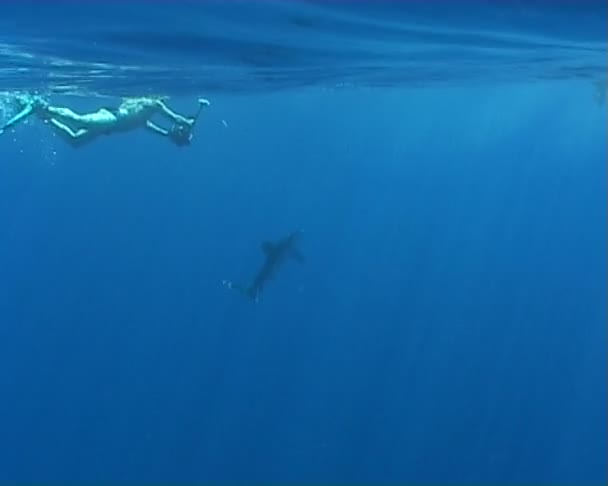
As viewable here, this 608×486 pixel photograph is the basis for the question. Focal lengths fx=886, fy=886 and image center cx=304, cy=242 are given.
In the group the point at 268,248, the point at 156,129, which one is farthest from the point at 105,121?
the point at 268,248

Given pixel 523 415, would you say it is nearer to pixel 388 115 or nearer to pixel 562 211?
pixel 388 115

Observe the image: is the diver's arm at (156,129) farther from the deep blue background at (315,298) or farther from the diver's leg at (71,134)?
the deep blue background at (315,298)

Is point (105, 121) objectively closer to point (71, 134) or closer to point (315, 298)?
point (71, 134)

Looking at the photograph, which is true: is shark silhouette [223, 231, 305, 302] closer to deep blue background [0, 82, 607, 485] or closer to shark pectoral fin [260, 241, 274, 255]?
shark pectoral fin [260, 241, 274, 255]

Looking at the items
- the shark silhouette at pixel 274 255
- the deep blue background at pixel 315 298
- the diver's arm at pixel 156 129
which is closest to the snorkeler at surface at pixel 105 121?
the diver's arm at pixel 156 129

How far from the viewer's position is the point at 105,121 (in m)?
14.2

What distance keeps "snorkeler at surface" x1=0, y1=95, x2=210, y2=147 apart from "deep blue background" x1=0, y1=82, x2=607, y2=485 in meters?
9.88

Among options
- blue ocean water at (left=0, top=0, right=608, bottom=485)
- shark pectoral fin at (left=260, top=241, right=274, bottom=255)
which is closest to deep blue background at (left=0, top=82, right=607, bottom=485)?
blue ocean water at (left=0, top=0, right=608, bottom=485)

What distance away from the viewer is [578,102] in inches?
1281

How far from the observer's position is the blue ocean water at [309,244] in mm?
13883

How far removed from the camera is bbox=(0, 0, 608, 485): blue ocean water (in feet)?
45.5

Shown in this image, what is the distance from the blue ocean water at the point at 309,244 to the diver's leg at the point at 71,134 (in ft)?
4.03

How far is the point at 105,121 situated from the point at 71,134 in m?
0.62

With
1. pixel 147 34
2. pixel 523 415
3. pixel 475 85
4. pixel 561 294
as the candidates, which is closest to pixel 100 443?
pixel 523 415
